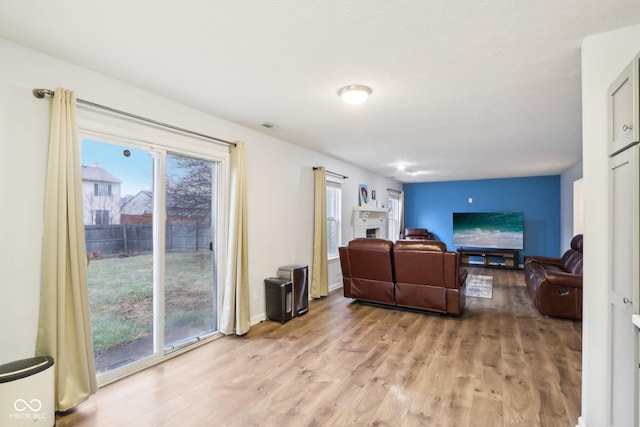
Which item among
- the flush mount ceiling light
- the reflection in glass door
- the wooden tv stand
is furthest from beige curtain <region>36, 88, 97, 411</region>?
the wooden tv stand

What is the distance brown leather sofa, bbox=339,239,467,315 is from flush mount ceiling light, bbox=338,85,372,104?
7.41ft

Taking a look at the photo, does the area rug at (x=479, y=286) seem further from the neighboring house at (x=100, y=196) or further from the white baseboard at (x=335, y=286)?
the neighboring house at (x=100, y=196)

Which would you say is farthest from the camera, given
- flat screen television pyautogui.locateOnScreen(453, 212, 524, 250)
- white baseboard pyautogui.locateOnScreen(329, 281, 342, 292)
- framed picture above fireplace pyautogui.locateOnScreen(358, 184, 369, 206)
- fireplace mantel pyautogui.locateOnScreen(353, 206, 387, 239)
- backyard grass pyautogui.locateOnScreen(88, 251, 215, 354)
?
flat screen television pyautogui.locateOnScreen(453, 212, 524, 250)

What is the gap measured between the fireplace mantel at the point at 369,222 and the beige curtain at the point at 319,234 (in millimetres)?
1509

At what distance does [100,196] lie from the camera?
2545mm

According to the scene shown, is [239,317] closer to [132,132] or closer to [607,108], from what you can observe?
[132,132]

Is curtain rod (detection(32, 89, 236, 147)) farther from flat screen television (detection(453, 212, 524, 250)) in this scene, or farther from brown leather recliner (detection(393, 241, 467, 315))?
flat screen television (detection(453, 212, 524, 250))

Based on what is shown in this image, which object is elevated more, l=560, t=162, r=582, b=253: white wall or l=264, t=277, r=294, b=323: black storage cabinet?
l=560, t=162, r=582, b=253: white wall

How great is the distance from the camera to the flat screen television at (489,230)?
8.07m

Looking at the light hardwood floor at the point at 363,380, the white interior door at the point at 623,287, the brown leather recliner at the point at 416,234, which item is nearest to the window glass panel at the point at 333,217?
the light hardwood floor at the point at 363,380

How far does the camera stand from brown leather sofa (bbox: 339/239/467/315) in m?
4.04

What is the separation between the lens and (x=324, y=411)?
7.05 ft

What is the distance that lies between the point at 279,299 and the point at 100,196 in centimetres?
224

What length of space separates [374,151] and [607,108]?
11.9 feet
